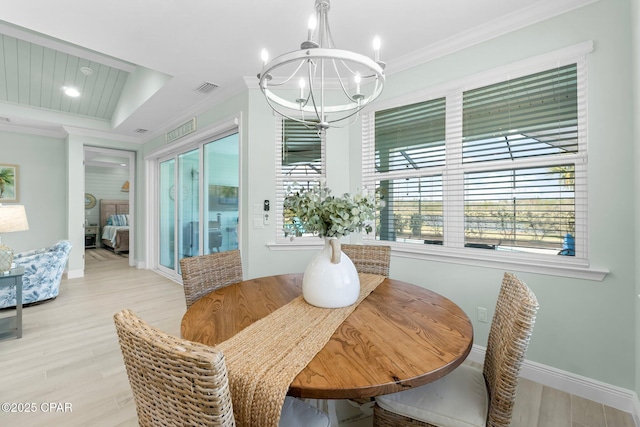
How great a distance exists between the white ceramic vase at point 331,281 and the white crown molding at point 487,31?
6.74ft

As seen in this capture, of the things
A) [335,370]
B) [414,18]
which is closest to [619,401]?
[335,370]

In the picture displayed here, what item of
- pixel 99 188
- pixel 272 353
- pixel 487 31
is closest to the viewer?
pixel 272 353

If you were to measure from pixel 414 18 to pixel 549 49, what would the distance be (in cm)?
94

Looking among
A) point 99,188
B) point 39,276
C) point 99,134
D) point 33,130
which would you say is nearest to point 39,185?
point 33,130

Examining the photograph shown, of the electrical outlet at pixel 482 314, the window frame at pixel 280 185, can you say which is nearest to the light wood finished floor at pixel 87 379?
the electrical outlet at pixel 482 314

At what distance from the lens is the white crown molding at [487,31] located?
1.91 metres

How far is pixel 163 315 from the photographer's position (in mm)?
3215

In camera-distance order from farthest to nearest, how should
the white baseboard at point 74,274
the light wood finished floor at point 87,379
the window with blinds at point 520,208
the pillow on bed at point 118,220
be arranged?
the pillow on bed at point 118,220, the white baseboard at point 74,274, the window with blinds at point 520,208, the light wood finished floor at point 87,379

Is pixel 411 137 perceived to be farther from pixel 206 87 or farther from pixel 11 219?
pixel 11 219

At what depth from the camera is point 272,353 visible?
37.8 inches

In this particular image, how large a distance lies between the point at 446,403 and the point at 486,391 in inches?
8.8

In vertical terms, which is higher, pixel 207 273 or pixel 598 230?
pixel 598 230

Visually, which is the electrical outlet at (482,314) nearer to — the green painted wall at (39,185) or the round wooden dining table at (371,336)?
the round wooden dining table at (371,336)

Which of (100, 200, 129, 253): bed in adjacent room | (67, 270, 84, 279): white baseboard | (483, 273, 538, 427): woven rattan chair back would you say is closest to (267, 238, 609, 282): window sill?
(483, 273, 538, 427): woven rattan chair back
